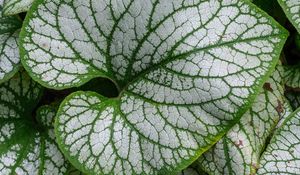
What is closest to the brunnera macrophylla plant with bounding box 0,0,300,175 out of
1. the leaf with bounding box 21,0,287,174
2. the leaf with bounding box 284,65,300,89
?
the leaf with bounding box 21,0,287,174

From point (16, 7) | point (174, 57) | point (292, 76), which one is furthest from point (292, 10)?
Answer: point (16, 7)

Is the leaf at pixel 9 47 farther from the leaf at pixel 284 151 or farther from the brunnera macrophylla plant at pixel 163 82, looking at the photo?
the leaf at pixel 284 151

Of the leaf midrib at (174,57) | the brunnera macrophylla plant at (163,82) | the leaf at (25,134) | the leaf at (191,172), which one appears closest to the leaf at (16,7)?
the brunnera macrophylla plant at (163,82)

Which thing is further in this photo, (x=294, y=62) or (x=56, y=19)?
(x=294, y=62)

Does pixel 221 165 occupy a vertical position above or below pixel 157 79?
below

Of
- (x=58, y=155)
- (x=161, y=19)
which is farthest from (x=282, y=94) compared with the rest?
(x=58, y=155)

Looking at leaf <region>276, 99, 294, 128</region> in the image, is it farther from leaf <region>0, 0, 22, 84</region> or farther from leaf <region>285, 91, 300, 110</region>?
leaf <region>0, 0, 22, 84</region>

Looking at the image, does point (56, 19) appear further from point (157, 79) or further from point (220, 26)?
point (220, 26)
